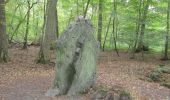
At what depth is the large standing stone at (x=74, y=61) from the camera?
11578 mm

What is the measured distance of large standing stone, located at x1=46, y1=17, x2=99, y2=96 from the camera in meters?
11.6

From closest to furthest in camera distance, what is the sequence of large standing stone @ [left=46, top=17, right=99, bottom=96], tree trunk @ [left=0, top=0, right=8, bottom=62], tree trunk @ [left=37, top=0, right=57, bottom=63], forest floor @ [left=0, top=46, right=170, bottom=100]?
large standing stone @ [left=46, top=17, right=99, bottom=96]
forest floor @ [left=0, top=46, right=170, bottom=100]
tree trunk @ [left=0, top=0, right=8, bottom=62]
tree trunk @ [left=37, top=0, right=57, bottom=63]

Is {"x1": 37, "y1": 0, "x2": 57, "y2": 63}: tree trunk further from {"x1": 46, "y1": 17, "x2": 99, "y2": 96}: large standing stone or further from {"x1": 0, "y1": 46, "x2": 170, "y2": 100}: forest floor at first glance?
{"x1": 46, "y1": 17, "x2": 99, "y2": 96}: large standing stone

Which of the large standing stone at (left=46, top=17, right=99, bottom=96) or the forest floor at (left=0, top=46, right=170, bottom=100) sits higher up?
the large standing stone at (left=46, top=17, right=99, bottom=96)

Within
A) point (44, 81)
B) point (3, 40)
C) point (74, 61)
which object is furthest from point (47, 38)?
point (74, 61)

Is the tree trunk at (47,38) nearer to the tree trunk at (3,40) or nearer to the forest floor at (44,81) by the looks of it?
the forest floor at (44,81)

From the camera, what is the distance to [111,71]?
692 inches

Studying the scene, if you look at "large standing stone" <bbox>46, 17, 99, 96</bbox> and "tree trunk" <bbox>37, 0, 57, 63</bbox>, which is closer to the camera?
"large standing stone" <bbox>46, 17, 99, 96</bbox>

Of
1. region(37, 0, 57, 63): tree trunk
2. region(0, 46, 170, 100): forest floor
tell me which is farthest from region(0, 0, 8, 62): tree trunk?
region(37, 0, 57, 63): tree trunk

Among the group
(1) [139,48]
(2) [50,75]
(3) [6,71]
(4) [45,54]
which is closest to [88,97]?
(2) [50,75]

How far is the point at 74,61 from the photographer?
11594 millimetres

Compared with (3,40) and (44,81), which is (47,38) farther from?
(44,81)

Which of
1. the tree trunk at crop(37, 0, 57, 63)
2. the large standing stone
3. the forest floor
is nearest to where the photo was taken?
the large standing stone

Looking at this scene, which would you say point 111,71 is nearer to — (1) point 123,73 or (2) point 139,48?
(1) point 123,73
